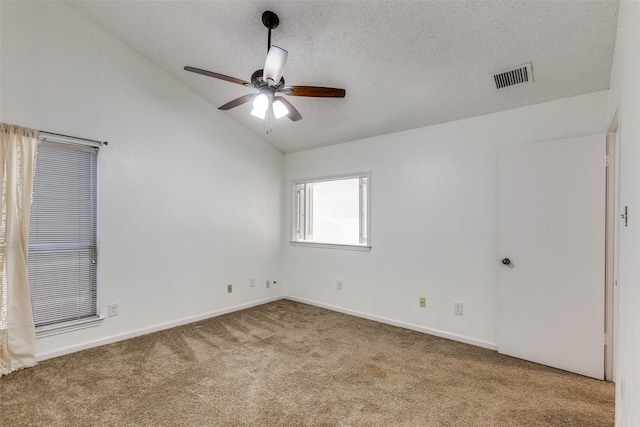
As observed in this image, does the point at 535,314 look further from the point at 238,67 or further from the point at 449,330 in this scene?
the point at 238,67

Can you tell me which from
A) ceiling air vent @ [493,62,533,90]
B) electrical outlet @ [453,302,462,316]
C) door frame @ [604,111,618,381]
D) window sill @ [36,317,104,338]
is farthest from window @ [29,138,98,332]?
door frame @ [604,111,618,381]

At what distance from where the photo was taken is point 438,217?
10.8 feet

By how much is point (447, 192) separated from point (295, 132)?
2.07 m

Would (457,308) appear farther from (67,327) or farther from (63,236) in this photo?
(63,236)

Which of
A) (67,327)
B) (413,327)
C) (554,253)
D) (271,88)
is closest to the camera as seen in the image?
(271,88)

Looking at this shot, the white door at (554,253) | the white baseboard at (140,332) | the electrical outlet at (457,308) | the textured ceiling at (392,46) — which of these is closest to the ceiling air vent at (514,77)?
the textured ceiling at (392,46)

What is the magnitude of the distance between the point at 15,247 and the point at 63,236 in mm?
348

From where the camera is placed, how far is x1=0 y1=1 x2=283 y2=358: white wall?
264 cm

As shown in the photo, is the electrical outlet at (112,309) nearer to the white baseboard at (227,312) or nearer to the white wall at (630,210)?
the white baseboard at (227,312)

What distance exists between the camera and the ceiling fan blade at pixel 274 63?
6.21 feet

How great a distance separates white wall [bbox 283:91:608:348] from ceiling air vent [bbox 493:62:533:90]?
0.37 m

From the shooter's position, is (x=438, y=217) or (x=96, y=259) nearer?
(x=96, y=259)

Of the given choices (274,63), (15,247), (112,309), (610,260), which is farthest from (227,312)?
(610,260)

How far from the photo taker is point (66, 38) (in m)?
2.77
